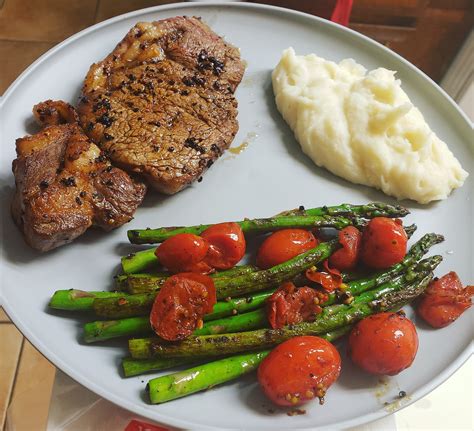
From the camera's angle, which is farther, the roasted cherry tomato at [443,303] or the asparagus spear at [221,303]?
the roasted cherry tomato at [443,303]

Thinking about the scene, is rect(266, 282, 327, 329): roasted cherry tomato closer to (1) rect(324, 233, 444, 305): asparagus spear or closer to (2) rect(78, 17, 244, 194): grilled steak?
(1) rect(324, 233, 444, 305): asparagus spear

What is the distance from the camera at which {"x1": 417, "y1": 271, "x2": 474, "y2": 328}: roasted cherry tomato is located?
303 centimetres

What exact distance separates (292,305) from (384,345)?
507mm

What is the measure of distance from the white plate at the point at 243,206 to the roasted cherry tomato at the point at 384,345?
0.45 feet

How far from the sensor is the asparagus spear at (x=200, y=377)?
257 centimetres

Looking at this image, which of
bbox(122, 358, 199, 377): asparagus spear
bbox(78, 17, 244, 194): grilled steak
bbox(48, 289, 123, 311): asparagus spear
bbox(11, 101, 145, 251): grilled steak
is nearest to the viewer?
bbox(122, 358, 199, 377): asparagus spear

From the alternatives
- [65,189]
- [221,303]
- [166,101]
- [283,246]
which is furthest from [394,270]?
[65,189]

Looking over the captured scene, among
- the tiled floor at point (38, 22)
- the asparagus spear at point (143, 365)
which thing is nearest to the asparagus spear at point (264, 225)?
the asparagus spear at point (143, 365)

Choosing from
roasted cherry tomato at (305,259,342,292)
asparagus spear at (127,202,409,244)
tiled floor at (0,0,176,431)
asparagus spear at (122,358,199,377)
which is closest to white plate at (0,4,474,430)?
asparagus spear at (122,358,199,377)

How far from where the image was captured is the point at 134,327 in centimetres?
271

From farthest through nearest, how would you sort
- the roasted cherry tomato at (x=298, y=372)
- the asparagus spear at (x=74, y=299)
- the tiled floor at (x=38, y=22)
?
the tiled floor at (x=38, y=22)
the asparagus spear at (x=74, y=299)
the roasted cherry tomato at (x=298, y=372)

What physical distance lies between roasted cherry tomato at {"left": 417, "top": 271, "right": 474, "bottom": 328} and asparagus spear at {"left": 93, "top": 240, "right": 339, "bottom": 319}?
62 cm

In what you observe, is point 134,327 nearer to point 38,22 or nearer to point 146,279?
point 146,279

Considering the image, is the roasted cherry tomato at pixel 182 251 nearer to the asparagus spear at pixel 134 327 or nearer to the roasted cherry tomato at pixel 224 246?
the roasted cherry tomato at pixel 224 246
